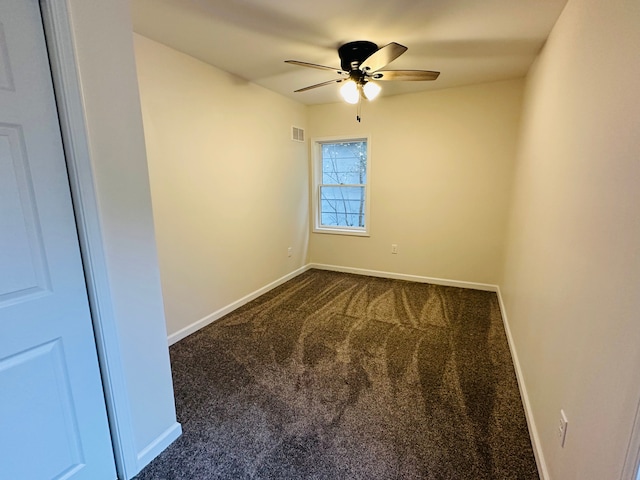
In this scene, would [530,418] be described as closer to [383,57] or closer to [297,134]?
[383,57]

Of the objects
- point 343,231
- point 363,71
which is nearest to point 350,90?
point 363,71

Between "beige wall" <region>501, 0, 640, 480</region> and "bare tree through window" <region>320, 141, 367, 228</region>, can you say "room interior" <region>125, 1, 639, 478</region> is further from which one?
"bare tree through window" <region>320, 141, 367, 228</region>

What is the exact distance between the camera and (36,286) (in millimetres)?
1172

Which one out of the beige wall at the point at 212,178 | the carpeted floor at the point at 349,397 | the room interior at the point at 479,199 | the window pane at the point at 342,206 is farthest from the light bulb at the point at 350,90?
the carpeted floor at the point at 349,397

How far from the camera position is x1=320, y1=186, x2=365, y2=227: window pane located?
4559mm

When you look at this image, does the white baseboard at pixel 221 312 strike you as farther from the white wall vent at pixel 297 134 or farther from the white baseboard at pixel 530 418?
the white baseboard at pixel 530 418

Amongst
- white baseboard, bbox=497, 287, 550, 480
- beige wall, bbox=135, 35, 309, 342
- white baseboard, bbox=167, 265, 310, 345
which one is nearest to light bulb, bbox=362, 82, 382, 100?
beige wall, bbox=135, 35, 309, 342

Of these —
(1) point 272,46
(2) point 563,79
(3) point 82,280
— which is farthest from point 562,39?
(3) point 82,280

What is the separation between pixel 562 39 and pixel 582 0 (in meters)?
0.37

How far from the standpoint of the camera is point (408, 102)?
3912 mm

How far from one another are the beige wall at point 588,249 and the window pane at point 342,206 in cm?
262

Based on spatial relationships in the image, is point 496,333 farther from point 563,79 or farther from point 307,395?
point 563,79

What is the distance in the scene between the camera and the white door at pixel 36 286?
3.53 feet

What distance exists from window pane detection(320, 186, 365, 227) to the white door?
371cm
